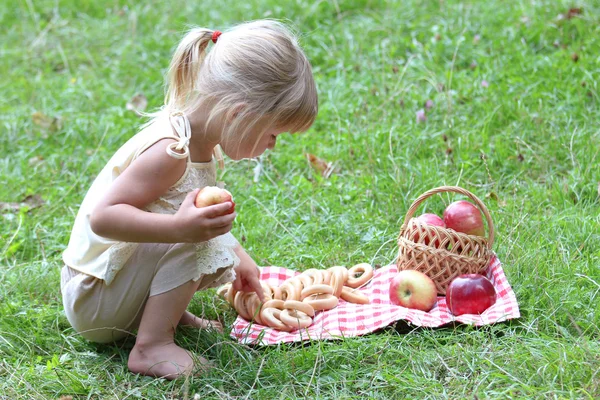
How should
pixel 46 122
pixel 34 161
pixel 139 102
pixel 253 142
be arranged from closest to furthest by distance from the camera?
1. pixel 253 142
2. pixel 34 161
3. pixel 46 122
4. pixel 139 102

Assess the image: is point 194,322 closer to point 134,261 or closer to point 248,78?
point 134,261

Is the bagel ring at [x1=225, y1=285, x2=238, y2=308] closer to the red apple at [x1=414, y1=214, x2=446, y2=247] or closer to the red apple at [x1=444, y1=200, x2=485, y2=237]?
the red apple at [x1=414, y1=214, x2=446, y2=247]

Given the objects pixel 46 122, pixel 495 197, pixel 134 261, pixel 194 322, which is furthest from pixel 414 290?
pixel 46 122

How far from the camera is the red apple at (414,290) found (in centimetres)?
314

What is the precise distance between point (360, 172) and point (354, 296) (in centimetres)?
125

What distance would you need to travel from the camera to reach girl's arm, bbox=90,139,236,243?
2492 mm

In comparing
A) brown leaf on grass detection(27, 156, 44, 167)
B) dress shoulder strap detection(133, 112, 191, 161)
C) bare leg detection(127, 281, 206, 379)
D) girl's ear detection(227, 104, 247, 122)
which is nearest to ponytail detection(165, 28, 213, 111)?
dress shoulder strap detection(133, 112, 191, 161)

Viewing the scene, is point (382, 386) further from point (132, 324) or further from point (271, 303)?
point (132, 324)

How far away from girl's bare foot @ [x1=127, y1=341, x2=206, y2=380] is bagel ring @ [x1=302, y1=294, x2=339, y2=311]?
0.59 metres

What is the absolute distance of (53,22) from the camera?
7012mm

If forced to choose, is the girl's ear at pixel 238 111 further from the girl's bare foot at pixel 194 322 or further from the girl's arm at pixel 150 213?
the girl's bare foot at pixel 194 322

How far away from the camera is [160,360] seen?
108 inches

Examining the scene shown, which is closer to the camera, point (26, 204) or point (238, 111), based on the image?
point (238, 111)

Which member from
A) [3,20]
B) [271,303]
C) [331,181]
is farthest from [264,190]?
[3,20]
